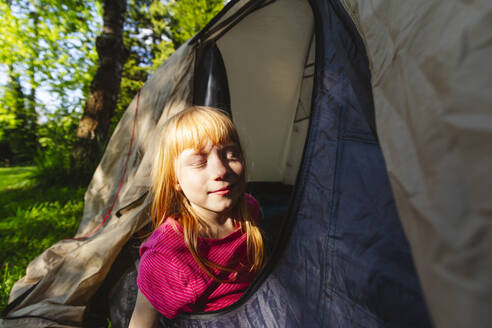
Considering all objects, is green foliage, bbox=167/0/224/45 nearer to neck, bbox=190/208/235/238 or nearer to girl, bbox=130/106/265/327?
girl, bbox=130/106/265/327

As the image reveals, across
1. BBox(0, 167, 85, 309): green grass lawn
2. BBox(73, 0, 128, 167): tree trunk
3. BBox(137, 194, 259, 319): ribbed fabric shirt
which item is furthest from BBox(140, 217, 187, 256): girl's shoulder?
BBox(73, 0, 128, 167): tree trunk

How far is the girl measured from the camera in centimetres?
84

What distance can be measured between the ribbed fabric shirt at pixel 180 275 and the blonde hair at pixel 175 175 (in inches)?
1.3

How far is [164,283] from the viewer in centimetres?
83

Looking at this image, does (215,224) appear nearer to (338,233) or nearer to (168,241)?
(168,241)

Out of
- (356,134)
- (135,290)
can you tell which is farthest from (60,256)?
(356,134)

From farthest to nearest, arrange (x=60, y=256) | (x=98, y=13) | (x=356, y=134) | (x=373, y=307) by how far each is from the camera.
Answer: (x=98, y=13) → (x=60, y=256) → (x=356, y=134) → (x=373, y=307)

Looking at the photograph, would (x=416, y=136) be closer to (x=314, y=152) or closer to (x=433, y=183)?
(x=433, y=183)

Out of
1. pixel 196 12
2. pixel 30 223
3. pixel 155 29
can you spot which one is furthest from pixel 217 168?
pixel 155 29

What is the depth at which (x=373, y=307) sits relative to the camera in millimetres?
592

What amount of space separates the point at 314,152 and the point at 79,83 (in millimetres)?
4946

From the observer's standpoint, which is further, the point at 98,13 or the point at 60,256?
the point at 98,13

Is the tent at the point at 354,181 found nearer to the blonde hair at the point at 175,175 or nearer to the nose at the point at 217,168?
the blonde hair at the point at 175,175

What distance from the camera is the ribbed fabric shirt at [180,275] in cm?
83
